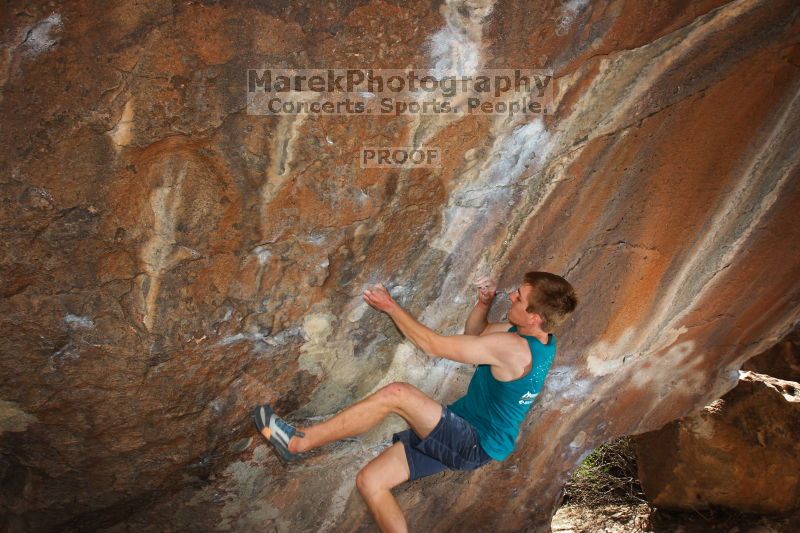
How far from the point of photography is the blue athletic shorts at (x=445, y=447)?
2.60 metres

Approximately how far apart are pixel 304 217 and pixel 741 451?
3.63 meters

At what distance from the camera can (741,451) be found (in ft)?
14.3

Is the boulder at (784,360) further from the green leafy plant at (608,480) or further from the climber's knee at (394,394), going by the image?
the climber's knee at (394,394)

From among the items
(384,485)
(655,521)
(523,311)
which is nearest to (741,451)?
(655,521)

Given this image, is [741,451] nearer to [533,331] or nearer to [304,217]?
[533,331]

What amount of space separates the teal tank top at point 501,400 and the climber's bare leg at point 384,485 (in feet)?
1.16

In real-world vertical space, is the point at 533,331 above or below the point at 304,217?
below

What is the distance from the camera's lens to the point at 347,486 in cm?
295

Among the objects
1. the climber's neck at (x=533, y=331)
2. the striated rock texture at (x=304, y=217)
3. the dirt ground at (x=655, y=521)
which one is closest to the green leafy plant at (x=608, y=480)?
the dirt ground at (x=655, y=521)

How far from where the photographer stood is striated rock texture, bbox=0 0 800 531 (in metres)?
1.93

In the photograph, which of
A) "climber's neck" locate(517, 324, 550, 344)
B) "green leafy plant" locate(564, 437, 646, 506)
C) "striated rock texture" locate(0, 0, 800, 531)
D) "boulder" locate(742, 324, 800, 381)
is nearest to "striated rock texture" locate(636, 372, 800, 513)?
"boulder" locate(742, 324, 800, 381)

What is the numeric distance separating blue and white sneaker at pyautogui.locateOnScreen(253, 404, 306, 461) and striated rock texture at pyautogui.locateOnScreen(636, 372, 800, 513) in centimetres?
312

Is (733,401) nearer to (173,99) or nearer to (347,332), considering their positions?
(347,332)

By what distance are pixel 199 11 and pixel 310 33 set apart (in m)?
0.33
